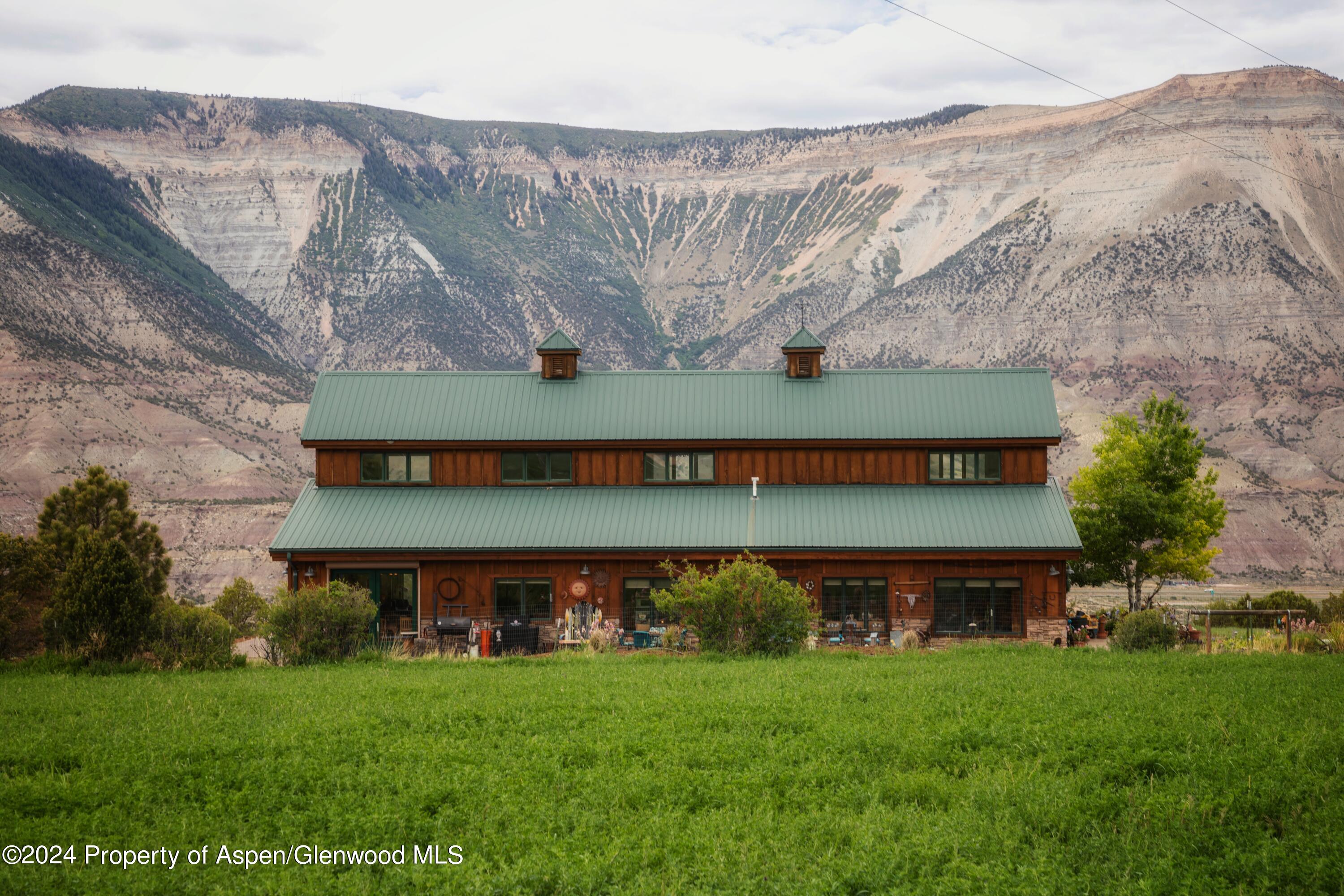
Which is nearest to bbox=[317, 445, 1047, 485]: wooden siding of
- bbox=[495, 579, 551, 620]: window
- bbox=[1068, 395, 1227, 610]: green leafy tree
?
bbox=[495, 579, 551, 620]: window

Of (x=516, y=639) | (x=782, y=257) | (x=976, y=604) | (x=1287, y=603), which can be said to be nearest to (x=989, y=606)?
(x=976, y=604)

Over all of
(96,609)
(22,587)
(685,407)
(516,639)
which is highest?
(685,407)

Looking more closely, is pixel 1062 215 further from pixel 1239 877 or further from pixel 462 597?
pixel 1239 877

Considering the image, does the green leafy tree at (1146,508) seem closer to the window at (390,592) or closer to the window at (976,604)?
the window at (976,604)

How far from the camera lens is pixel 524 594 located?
29203mm

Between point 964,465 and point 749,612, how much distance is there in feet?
36.7

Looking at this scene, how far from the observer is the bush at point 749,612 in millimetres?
22750

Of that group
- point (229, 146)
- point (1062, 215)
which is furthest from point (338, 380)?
point (229, 146)

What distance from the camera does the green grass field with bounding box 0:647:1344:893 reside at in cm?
927

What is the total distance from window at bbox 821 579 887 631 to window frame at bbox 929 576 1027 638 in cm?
138

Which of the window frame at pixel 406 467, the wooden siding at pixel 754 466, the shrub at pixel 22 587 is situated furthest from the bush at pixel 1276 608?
the shrub at pixel 22 587

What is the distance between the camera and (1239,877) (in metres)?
9.03

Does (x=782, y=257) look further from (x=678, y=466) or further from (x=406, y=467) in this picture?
(x=406, y=467)

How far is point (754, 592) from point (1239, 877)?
46.6 feet
